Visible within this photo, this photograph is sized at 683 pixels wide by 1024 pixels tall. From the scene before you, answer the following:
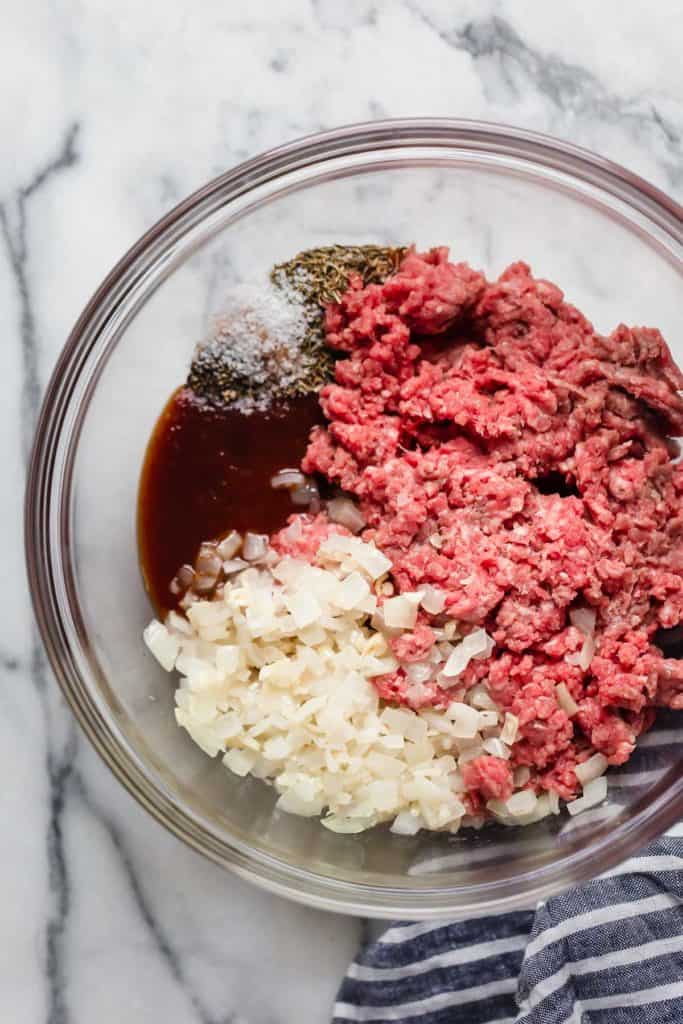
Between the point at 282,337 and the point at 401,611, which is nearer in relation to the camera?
the point at 401,611

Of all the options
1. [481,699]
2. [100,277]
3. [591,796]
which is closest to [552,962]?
[591,796]

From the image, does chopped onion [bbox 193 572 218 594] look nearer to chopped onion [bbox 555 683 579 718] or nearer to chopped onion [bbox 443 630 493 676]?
chopped onion [bbox 443 630 493 676]

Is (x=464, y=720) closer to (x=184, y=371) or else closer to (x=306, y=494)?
(x=306, y=494)

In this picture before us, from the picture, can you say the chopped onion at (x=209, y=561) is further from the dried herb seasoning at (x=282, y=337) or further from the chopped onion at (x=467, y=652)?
the chopped onion at (x=467, y=652)

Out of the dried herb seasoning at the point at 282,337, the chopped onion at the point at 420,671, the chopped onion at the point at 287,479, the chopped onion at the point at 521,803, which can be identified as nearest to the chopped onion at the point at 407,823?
the chopped onion at the point at 521,803

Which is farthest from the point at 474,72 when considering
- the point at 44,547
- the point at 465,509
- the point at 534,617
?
the point at 44,547
